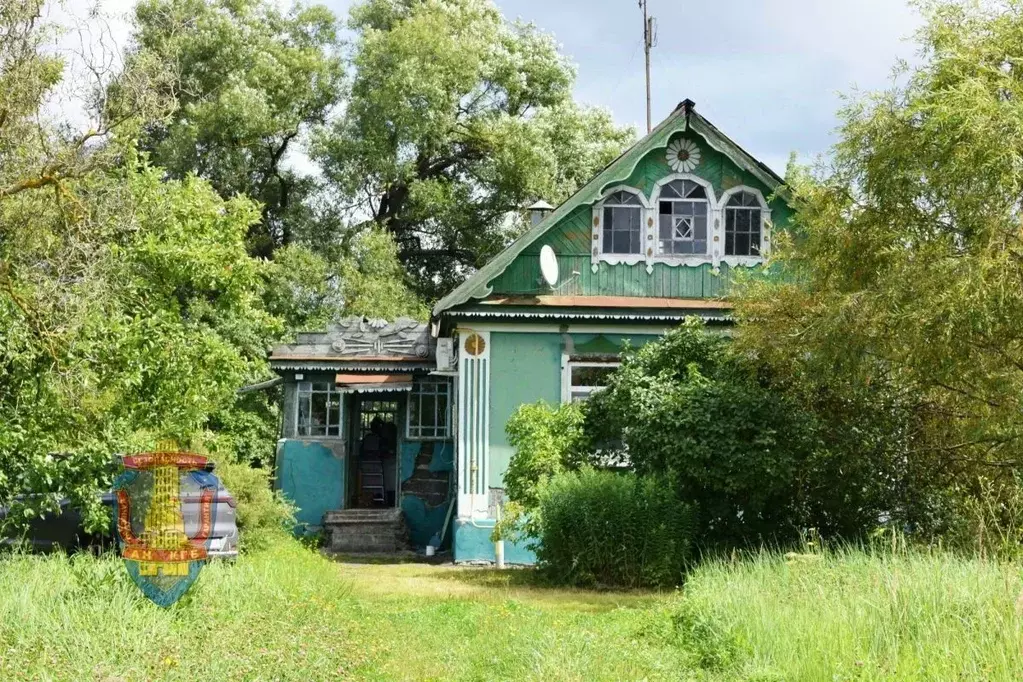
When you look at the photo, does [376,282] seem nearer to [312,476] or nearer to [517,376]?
[312,476]

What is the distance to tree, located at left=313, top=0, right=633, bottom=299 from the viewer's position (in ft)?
103

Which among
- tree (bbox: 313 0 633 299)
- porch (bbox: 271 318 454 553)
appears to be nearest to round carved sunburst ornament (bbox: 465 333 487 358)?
porch (bbox: 271 318 454 553)

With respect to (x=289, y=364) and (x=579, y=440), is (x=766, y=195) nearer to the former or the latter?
(x=579, y=440)

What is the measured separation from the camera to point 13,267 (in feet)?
42.9

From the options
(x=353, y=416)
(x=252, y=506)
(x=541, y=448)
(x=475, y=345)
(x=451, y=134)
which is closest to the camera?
(x=252, y=506)

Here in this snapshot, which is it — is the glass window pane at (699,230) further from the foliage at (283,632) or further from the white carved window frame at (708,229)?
the foliage at (283,632)

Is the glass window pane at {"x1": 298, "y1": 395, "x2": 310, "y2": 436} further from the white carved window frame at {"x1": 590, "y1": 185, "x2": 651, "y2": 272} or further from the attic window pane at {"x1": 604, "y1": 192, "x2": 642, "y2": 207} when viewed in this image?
the attic window pane at {"x1": 604, "y1": 192, "x2": 642, "y2": 207}

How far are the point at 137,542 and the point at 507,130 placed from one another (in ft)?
76.3

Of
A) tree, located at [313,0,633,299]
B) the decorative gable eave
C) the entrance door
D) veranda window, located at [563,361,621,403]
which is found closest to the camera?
the decorative gable eave

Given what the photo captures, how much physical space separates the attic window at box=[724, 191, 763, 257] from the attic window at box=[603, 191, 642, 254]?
1.41 metres

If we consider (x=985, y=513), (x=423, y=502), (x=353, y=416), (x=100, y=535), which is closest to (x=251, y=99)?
(x=353, y=416)

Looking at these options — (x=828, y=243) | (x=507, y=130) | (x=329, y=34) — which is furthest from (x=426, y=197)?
(x=828, y=243)

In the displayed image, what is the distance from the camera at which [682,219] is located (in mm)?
19438

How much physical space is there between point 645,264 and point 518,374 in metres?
2.67
